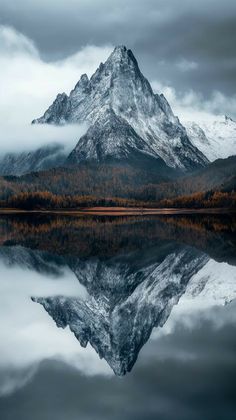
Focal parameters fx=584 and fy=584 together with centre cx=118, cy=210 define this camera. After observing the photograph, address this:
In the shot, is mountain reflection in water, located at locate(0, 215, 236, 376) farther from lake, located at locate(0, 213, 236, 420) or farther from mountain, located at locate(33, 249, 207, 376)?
lake, located at locate(0, 213, 236, 420)

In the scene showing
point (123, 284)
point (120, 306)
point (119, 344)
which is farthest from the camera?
point (123, 284)

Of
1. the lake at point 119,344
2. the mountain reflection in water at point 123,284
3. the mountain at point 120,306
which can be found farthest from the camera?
→ the mountain reflection in water at point 123,284

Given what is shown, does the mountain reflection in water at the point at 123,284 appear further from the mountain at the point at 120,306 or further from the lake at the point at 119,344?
the lake at the point at 119,344

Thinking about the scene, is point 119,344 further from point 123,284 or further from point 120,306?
point 123,284

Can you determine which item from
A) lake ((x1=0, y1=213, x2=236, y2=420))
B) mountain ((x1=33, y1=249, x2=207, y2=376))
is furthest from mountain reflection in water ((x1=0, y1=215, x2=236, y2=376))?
lake ((x1=0, y1=213, x2=236, y2=420))

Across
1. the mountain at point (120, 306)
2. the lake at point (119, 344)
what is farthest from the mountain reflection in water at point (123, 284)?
Result: the lake at point (119, 344)

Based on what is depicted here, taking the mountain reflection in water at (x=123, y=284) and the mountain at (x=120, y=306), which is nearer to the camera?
the mountain at (x=120, y=306)

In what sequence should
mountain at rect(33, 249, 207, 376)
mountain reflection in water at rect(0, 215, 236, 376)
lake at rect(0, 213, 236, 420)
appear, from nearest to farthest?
lake at rect(0, 213, 236, 420), mountain at rect(33, 249, 207, 376), mountain reflection in water at rect(0, 215, 236, 376)

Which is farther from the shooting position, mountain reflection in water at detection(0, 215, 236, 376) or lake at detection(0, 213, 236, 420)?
mountain reflection in water at detection(0, 215, 236, 376)

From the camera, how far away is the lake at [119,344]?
62.2 ft

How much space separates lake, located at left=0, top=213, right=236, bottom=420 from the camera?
18953 millimetres

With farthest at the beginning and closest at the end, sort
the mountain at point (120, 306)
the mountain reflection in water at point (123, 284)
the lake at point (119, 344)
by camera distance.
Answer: the mountain reflection in water at point (123, 284), the mountain at point (120, 306), the lake at point (119, 344)

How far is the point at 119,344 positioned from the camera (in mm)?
26328

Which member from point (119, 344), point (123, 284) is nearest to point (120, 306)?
point (123, 284)
